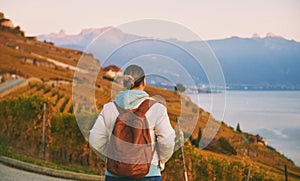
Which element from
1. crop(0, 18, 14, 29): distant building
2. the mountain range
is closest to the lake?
the mountain range

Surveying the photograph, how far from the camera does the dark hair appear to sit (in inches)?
118

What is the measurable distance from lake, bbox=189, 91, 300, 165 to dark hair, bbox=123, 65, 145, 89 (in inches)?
464

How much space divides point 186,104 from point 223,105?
406mm

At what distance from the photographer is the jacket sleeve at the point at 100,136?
2.97m

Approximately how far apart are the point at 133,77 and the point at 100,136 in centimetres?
48

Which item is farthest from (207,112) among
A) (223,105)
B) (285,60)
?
(285,60)

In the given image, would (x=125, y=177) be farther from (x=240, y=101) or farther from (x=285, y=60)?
(x=285, y=60)

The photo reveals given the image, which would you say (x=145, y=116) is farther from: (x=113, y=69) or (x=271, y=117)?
(x=271, y=117)

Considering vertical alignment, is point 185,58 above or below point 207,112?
above

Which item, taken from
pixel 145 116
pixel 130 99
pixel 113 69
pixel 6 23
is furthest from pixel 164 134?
pixel 6 23

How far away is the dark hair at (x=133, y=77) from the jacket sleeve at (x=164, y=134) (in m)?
0.28

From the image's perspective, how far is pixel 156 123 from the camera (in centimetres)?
288

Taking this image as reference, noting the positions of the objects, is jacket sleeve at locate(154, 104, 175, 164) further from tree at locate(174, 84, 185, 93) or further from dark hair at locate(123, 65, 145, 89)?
tree at locate(174, 84, 185, 93)

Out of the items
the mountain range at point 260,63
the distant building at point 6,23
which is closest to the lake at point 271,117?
the mountain range at point 260,63
